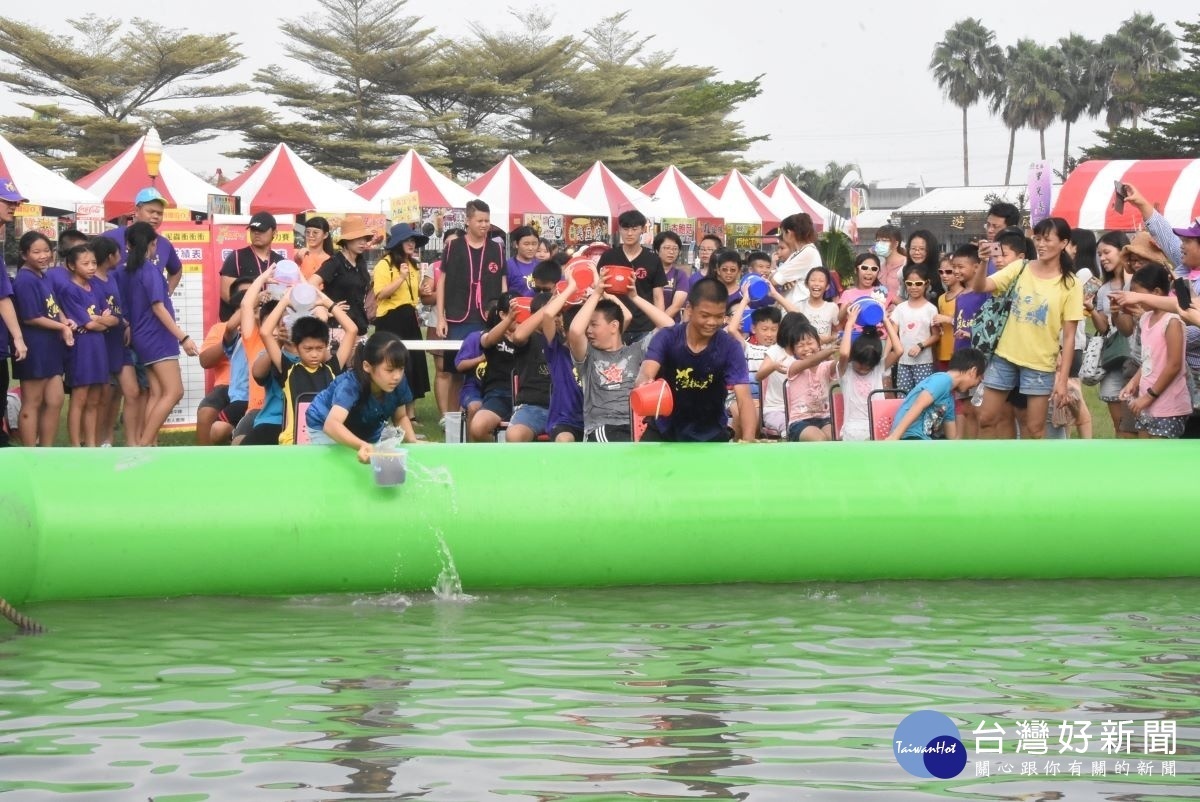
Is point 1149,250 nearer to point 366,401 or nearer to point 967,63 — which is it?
point 366,401

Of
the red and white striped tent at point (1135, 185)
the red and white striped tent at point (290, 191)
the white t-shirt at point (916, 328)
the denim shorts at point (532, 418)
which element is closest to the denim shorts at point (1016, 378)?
the white t-shirt at point (916, 328)

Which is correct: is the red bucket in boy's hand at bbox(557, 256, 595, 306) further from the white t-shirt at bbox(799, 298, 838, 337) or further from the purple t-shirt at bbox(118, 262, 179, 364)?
the purple t-shirt at bbox(118, 262, 179, 364)

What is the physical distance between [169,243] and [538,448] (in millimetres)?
4957

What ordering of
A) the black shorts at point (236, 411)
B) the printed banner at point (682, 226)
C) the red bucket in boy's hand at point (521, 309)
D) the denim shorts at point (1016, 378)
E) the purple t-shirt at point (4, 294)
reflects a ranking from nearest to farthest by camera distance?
the denim shorts at point (1016, 378), the red bucket in boy's hand at point (521, 309), the purple t-shirt at point (4, 294), the black shorts at point (236, 411), the printed banner at point (682, 226)

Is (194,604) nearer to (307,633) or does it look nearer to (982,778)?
(307,633)

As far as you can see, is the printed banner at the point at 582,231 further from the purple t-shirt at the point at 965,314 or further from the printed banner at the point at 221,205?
the purple t-shirt at the point at 965,314

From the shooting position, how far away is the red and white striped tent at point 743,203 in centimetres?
3060

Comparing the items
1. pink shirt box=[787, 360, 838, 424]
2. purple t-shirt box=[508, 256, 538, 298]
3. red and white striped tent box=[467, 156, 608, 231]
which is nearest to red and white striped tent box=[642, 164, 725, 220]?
red and white striped tent box=[467, 156, 608, 231]

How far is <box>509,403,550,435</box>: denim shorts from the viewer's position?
852 centimetres

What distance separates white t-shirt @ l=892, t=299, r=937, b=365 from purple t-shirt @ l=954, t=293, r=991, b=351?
16cm

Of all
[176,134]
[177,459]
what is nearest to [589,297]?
[177,459]

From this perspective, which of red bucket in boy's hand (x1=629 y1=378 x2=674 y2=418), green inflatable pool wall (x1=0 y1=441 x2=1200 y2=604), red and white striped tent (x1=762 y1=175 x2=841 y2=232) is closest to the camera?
green inflatable pool wall (x1=0 y1=441 x2=1200 y2=604)

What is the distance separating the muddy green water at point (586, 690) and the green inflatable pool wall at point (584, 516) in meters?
0.13

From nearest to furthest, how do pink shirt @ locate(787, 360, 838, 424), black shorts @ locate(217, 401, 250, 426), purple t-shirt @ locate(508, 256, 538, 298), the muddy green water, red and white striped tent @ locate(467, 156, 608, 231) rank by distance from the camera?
1. the muddy green water
2. pink shirt @ locate(787, 360, 838, 424)
3. black shorts @ locate(217, 401, 250, 426)
4. purple t-shirt @ locate(508, 256, 538, 298)
5. red and white striped tent @ locate(467, 156, 608, 231)
